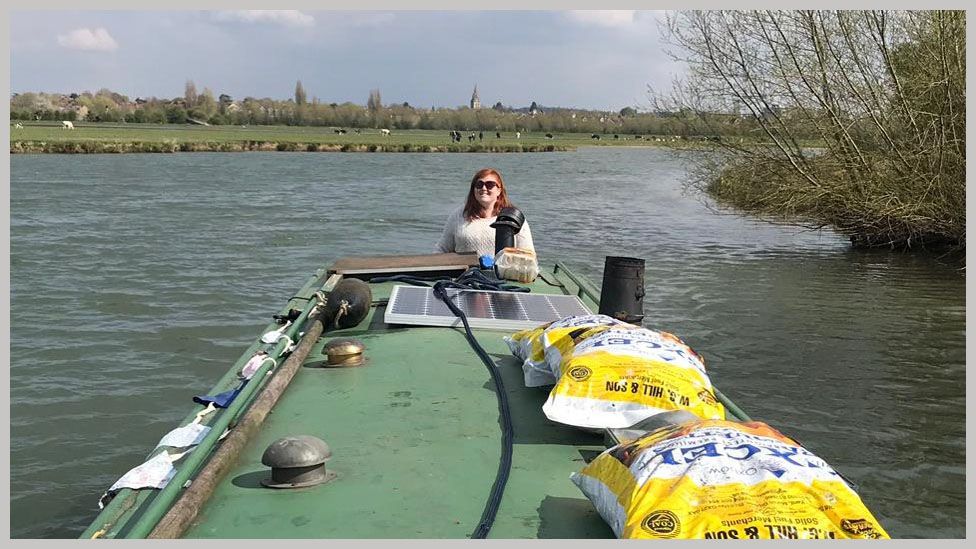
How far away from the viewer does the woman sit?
741cm

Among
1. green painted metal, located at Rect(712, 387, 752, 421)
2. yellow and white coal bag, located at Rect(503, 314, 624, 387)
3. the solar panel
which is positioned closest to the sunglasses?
the solar panel

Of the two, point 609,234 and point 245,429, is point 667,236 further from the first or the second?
point 245,429

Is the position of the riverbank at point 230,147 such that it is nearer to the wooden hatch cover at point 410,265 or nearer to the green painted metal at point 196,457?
the wooden hatch cover at point 410,265

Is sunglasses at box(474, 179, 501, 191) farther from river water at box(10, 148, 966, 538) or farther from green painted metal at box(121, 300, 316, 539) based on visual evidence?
green painted metal at box(121, 300, 316, 539)

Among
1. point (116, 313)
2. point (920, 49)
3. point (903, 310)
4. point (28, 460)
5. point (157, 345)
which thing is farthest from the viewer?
point (920, 49)

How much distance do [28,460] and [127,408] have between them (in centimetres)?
109

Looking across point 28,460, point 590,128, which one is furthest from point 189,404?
point 590,128

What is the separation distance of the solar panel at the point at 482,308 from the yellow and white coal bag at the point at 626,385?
6.11 feet

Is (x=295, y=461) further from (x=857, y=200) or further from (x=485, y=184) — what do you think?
(x=857, y=200)

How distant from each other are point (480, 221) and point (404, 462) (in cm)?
452

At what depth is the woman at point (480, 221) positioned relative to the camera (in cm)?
741

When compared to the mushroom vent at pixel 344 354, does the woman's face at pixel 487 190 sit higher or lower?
higher

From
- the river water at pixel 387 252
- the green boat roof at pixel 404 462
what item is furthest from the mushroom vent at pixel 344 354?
the river water at pixel 387 252

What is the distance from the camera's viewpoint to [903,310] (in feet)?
38.5
